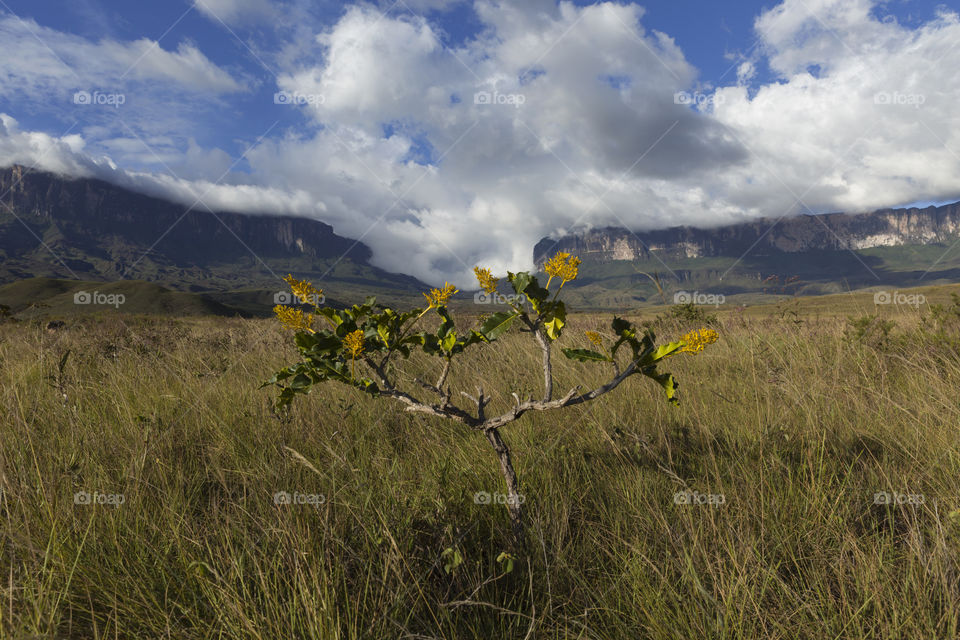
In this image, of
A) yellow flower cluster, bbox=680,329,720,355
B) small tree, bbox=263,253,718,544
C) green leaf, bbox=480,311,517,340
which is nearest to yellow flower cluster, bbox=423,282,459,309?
small tree, bbox=263,253,718,544

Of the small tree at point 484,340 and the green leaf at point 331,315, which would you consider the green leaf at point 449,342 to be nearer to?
the small tree at point 484,340

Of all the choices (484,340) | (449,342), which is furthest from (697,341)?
(449,342)

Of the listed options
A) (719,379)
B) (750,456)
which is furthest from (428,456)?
(719,379)

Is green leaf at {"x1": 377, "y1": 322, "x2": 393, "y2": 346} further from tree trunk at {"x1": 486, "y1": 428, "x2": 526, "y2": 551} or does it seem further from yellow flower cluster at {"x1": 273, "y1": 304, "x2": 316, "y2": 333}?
tree trunk at {"x1": 486, "y1": 428, "x2": 526, "y2": 551}

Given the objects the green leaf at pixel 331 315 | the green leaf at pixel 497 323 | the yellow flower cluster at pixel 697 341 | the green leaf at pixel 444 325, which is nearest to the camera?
the yellow flower cluster at pixel 697 341

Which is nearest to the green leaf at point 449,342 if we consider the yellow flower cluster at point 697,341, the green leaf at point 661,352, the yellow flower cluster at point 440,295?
the yellow flower cluster at point 440,295

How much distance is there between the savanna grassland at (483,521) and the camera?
148 centimetres

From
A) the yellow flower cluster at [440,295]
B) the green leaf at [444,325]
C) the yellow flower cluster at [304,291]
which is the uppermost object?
the yellow flower cluster at [304,291]

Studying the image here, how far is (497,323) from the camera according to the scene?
5.18 ft

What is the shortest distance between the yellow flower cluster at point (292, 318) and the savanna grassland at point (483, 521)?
2.34 ft

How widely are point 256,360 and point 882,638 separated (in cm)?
590

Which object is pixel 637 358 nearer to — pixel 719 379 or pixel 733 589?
pixel 733 589

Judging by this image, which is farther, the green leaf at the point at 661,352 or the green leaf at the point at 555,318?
the green leaf at the point at 555,318

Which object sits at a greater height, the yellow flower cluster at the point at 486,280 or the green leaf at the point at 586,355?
the yellow flower cluster at the point at 486,280
